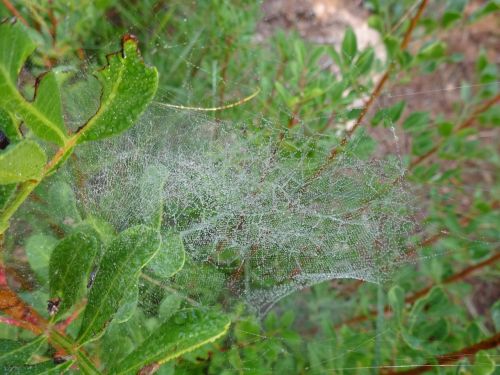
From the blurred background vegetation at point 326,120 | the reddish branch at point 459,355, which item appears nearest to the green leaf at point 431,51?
the blurred background vegetation at point 326,120

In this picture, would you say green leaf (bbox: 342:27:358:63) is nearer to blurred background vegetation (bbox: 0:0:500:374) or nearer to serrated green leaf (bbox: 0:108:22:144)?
blurred background vegetation (bbox: 0:0:500:374)

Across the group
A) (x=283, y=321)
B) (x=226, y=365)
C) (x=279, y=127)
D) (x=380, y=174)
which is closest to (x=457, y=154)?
(x=380, y=174)

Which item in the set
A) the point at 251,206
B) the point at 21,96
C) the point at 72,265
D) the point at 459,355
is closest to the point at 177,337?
the point at 72,265

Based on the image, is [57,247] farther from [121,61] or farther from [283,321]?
[283,321]

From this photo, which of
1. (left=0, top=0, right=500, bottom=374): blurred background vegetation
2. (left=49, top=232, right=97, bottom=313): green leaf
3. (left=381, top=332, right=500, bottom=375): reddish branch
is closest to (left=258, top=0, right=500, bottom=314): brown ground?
(left=0, top=0, right=500, bottom=374): blurred background vegetation

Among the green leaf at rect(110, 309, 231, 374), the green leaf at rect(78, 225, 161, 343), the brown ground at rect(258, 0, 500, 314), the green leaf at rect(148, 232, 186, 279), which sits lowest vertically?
the brown ground at rect(258, 0, 500, 314)

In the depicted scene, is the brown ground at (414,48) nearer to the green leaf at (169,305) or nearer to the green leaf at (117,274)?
the green leaf at (169,305)
